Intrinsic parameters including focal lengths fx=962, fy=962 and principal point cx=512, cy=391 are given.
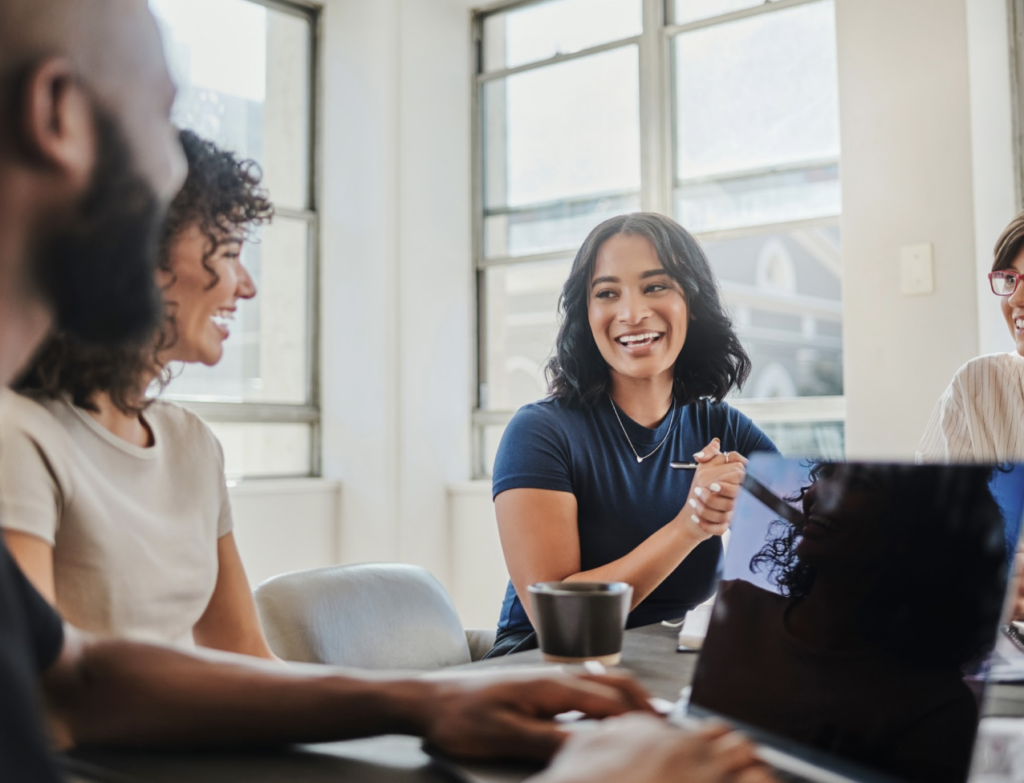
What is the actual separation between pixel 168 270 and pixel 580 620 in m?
0.59

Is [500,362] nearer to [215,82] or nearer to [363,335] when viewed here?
[363,335]

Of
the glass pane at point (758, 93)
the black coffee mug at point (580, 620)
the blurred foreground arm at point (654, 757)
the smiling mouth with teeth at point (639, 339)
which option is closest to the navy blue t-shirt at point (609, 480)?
the smiling mouth with teeth at point (639, 339)

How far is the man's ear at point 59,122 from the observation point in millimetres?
442

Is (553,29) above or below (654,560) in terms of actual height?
above

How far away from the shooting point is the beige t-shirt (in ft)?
2.81

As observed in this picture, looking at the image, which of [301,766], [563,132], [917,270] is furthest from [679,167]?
[301,766]

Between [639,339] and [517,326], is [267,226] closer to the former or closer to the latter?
[517,326]

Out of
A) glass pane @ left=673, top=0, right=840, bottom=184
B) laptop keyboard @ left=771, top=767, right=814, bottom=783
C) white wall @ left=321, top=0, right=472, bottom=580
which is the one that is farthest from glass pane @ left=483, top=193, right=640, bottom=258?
laptop keyboard @ left=771, top=767, right=814, bottom=783

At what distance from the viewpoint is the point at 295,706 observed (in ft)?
2.07

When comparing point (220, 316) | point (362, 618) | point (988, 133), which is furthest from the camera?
point (988, 133)

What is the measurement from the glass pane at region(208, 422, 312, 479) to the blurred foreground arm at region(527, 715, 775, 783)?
3.11 metres

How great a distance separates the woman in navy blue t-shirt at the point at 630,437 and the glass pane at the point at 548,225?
75.5 inches

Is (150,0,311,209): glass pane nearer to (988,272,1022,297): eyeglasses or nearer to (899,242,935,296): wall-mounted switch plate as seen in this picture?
(899,242,935,296): wall-mounted switch plate

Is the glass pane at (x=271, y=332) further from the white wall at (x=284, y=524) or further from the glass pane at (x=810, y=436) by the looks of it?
the glass pane at (x=810, y=436)
